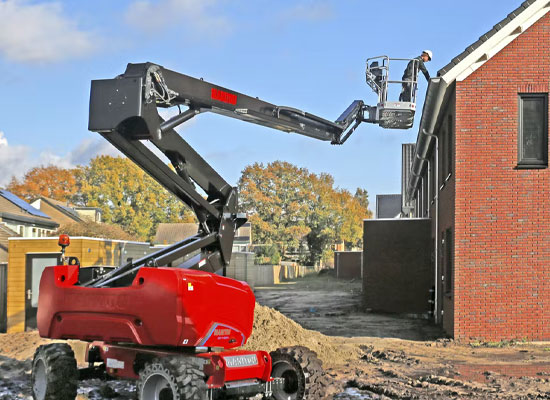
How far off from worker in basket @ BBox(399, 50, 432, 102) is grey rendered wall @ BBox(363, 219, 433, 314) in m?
8.21

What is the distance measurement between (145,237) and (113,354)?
60629 millimetres

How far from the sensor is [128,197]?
71.5 m

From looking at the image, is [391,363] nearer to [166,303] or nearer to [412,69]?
[166,303]

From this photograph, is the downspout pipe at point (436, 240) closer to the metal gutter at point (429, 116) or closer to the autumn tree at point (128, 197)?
the metal gutter at point (429, 116)

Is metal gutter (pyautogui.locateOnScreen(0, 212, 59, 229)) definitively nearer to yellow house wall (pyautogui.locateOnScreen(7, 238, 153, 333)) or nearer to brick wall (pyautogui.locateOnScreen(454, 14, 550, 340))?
yellow house wall (pyautogui.locateOnScreen(7, 238, 153, 333))

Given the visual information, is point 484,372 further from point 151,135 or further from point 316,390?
point 151,135

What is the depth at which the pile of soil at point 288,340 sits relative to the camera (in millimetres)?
13742

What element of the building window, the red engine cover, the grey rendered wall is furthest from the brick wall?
the red engine cover

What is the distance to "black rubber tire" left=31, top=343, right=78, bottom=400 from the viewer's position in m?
8.75

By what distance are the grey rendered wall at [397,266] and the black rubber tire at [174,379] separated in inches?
693

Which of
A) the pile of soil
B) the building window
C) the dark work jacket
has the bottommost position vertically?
the pile of soil

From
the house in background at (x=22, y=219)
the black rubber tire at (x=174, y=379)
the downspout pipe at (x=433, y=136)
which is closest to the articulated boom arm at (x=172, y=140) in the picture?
the black rubber tire at (x=174, y=379)

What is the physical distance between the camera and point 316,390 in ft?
29.3

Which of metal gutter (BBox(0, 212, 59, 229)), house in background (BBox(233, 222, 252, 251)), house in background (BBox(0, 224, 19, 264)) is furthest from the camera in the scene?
house in background (BBox(233, 222, 252, 251))
